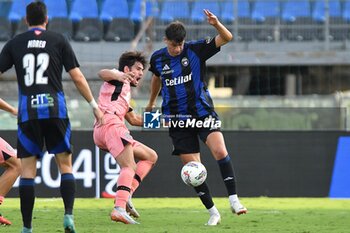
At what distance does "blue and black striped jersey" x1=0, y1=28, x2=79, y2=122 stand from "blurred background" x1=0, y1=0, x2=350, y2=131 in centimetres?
1374

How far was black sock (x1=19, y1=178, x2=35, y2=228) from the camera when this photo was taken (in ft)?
27.0

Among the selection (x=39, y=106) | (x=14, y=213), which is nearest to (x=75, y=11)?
(x=14, y=213)

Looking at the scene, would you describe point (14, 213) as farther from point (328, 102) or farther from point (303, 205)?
point (328, 102)

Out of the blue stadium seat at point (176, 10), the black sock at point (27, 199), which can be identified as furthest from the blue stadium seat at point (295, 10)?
the black sock at point (27, 199)

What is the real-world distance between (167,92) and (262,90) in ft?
41.5

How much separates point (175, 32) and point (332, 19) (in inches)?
584

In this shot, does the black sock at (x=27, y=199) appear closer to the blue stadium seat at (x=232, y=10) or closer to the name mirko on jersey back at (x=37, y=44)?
the name mirko on jersey back at (x=37, y=44)

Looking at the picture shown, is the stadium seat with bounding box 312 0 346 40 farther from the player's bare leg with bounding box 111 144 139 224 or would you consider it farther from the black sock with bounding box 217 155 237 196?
the player's bare leg with bounding box 111 144 139 224

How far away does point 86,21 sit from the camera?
77.8 feet

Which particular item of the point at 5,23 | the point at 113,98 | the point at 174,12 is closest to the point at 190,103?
the point at 113,98

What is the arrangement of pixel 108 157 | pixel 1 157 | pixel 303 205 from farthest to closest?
pixel 108 157
pixel 303 205
pixel 1 157

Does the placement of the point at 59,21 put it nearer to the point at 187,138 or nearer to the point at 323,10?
the point at 323,10

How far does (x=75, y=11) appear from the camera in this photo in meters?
23.7

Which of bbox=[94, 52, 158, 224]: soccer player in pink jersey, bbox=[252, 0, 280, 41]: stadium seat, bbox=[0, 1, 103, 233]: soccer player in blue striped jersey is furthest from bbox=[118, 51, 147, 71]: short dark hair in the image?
bbox=[252, 0, 280, 41]: stadium seat
